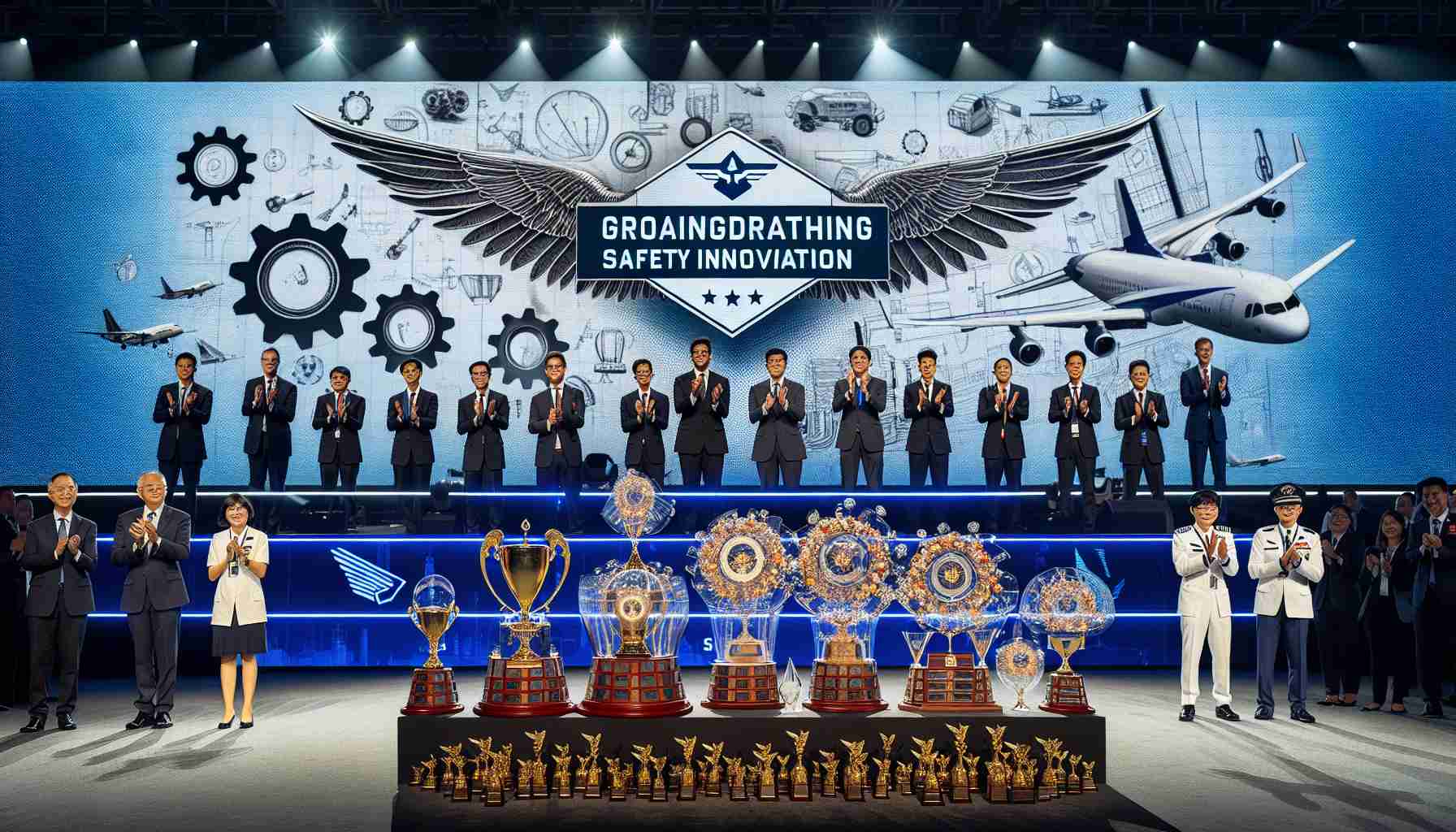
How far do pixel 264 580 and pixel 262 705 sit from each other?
4.61ft

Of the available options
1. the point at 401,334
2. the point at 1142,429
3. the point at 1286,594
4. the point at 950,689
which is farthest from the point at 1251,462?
the point at 401,334

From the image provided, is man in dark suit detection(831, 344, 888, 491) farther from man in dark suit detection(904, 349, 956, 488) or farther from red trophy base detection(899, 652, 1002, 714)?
red trophy base detection(899, 652, 1002, 714)

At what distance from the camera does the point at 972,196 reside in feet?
43.9

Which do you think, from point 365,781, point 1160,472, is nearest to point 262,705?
point 365,781

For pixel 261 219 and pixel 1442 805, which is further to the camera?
pixel 261 219

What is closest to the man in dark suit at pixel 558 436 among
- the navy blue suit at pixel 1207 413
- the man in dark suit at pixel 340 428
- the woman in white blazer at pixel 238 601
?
the man in dark suit at pixel 340 428

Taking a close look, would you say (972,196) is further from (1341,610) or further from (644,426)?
(1341,610)

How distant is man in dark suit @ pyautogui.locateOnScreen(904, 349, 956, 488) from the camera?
32.7 feet

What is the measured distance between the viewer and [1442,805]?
5117 mm

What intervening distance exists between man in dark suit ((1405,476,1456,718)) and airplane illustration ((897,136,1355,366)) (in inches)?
231

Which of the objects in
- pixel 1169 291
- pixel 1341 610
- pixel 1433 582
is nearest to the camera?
pixel 1433 582

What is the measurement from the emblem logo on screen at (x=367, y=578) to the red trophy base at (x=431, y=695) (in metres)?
3.84

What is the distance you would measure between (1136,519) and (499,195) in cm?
783

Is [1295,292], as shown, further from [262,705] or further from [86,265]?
[86,265]
